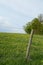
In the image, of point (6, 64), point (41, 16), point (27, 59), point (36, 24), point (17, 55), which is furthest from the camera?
point (41, 16)

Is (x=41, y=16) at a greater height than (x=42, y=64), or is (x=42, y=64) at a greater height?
(x=41, y=16)

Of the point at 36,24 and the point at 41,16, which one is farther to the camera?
the point at 41,16

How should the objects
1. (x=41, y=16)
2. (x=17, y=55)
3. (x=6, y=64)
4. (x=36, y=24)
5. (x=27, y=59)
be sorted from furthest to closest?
(x=41, y=16), (x=36, y=24), (x=17, y=55), (x=27, y=59), (x=6, y=64)

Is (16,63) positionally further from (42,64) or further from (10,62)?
(42,64)

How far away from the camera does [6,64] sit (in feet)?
30.4

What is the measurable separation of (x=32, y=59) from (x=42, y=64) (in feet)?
3.42

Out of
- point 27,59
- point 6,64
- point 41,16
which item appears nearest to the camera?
point 6,64

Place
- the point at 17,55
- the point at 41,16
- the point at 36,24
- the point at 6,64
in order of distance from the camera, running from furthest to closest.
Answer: the point at 41,16 < the point at 36,24 < the point at 17,55 < the point at 6,64

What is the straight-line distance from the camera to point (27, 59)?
9.99 meters

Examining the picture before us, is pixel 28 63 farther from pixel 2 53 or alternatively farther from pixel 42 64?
pixel 2 53

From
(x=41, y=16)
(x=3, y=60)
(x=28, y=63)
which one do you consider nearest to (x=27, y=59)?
(x=28, y=63)

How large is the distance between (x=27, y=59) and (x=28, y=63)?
1.19ft

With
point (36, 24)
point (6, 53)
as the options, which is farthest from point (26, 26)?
point (6, 53)

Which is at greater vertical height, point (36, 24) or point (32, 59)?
point (36, 24)
